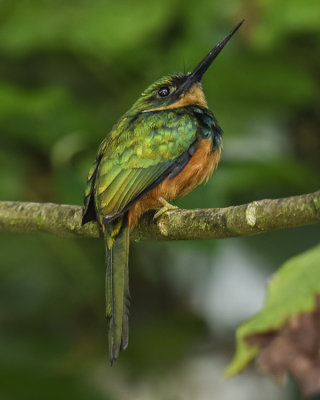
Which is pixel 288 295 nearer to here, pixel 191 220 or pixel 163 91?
pixel 191 220

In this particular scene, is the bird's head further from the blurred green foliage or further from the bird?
the blurred green foliage

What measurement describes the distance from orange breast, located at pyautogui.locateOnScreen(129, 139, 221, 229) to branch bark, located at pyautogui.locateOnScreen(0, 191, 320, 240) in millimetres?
39

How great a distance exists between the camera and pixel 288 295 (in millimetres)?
1888

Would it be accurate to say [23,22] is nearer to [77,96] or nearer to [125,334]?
[77,96]

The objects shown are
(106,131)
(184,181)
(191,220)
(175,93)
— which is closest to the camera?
(191,220)

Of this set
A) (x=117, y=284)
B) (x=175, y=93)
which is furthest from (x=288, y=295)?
(x=175, y=93)

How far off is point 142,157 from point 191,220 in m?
0.40

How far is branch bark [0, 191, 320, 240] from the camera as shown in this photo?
1549 mm

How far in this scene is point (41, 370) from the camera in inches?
117

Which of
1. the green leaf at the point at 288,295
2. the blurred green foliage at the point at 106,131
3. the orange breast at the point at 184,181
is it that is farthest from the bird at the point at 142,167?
the blurred green foliage at the point at 106,131

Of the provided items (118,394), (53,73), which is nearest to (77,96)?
(53,73)

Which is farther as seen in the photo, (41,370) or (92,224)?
(41,370)

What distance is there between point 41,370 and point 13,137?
2.77 ft

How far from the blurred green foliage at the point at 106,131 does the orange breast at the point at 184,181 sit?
45cm
